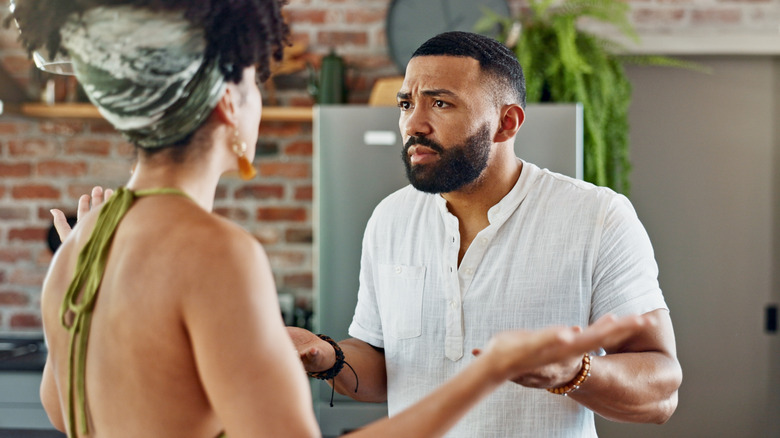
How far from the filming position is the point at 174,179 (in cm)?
82

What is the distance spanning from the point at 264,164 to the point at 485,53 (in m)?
1.74

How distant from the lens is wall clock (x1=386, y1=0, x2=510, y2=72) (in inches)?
111

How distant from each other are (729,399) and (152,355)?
3026 millimetres

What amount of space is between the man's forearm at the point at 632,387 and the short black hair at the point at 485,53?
1.95ft

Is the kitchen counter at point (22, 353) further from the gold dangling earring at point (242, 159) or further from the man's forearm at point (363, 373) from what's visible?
the gold dangling earring at point (242, 159)

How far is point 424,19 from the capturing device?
9.55ft

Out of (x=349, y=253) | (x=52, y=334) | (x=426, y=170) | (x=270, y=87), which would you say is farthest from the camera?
(x=270, y=87)

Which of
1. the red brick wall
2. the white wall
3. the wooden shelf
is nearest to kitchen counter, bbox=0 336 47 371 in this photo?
the red brick wall

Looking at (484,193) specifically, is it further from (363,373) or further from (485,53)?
(363,373)

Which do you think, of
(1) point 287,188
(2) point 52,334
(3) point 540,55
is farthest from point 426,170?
(1) point 287,188

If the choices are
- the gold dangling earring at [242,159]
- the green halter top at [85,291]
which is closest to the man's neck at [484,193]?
the gold dangling earring at [242,159]

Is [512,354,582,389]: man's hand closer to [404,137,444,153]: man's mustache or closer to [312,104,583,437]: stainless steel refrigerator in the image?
[404,137,444,153]: man's mustache

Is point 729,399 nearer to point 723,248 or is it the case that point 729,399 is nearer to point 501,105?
point 723,248

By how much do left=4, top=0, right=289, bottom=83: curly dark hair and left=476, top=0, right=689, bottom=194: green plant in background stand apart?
5.97ft
